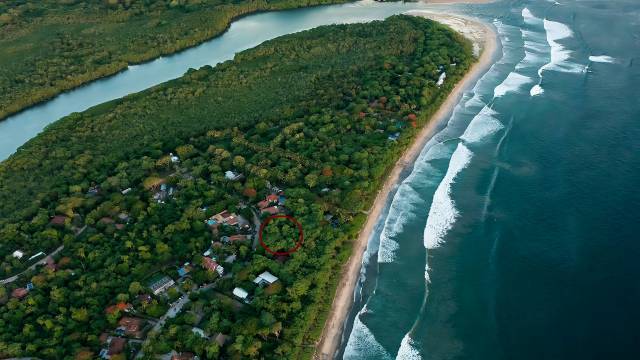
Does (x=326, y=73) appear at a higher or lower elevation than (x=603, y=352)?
higher

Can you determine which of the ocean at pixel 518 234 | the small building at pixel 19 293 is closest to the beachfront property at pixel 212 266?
the ocean at pixel 518 234

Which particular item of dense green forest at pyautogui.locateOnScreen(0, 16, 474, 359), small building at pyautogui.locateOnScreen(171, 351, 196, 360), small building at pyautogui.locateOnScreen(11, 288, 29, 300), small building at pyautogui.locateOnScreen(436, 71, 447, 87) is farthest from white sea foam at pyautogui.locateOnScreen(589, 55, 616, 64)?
small building at pyautogui.locateOnScreen(11, 288, 29, 300)

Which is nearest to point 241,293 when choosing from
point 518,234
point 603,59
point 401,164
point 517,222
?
point 401,164

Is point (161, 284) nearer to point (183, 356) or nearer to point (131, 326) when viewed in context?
point (131, 326)

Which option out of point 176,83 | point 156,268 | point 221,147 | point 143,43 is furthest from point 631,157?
point 143,43

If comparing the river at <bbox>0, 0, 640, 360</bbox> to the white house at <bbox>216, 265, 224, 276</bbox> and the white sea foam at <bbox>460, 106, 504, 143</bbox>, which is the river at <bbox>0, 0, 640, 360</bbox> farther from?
the white house at <bbox>216, 265, 224, 276</bbox>

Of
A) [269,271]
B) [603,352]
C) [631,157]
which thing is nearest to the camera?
[603,352]

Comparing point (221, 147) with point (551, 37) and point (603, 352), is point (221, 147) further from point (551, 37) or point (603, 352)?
point (551, 37)
